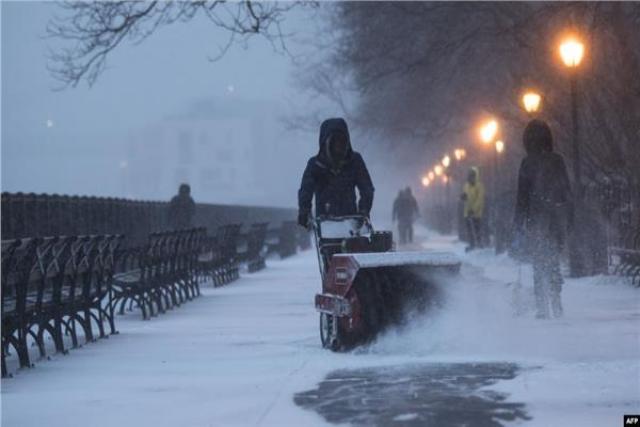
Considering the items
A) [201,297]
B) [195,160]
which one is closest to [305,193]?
[201,297]

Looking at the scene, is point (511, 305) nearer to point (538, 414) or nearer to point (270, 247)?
point (538, 414)

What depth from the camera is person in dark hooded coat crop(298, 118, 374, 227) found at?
44.4ft

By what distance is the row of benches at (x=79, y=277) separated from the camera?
477 inches

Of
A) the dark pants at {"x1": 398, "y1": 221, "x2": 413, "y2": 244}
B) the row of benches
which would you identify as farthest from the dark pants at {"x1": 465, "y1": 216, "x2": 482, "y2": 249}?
the row of benches

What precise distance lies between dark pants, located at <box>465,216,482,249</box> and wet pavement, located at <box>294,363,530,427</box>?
25.4 meters

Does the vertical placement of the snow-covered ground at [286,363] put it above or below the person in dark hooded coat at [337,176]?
below

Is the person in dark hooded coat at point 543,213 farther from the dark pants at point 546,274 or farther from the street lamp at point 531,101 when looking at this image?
the street lamp at point 531,101

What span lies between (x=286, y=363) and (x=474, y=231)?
25.7 meters

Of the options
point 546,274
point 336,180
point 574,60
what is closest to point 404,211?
point 574,60

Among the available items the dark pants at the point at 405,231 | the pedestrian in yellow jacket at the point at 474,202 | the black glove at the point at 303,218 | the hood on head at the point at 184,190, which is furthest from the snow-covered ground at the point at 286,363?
the dark pants at the point at 405,231

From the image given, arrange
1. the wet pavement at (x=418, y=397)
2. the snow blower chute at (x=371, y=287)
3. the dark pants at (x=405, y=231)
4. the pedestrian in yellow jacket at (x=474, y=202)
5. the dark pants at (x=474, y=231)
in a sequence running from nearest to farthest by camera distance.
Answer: the wet pavement at (x=418, y=397), the snow blower chute at (x=371, y=287), the pedestrian in yellow jacket at (x=474, y=202), the dark pants at (x=474, y=231), the dark pants at (x=405, y=231)

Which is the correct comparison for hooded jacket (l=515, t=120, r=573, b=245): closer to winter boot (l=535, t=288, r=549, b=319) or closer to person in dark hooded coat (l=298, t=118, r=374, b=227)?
winter boot (l=535, t=288, r=549, b=319)

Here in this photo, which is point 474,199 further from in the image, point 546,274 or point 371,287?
point 371,287

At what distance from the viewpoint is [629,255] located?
21000 mm
